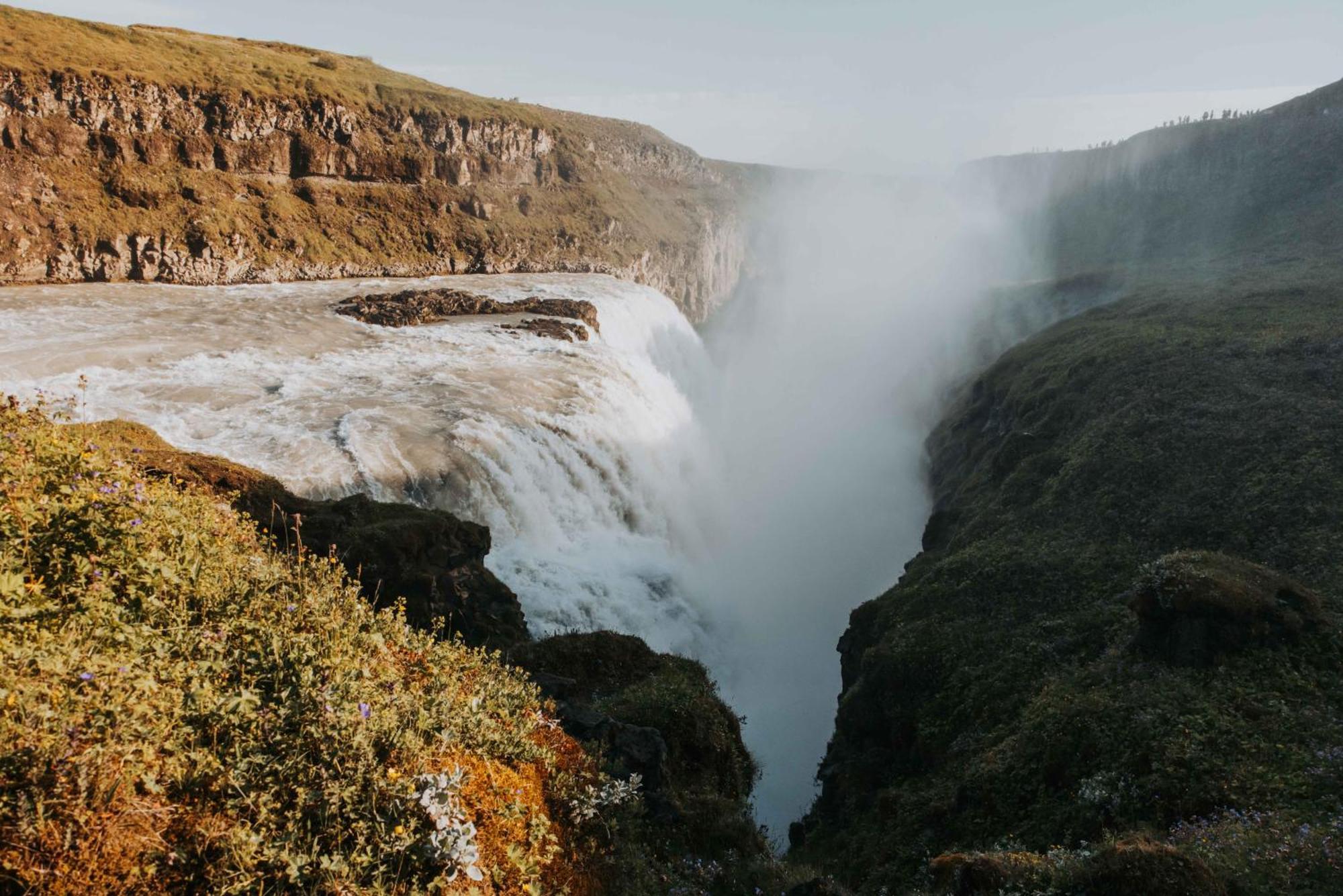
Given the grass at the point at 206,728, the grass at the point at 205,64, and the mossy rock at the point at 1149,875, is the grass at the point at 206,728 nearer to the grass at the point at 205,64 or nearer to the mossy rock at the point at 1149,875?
the mossy rock at the point at 1149,875

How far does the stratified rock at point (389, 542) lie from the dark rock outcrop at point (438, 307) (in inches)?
1081

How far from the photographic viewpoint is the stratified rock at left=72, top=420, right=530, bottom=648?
501 inches

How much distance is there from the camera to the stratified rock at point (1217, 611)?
40.9 feet

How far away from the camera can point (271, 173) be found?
58.5 metres

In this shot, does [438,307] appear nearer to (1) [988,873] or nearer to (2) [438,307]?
Result: (2) [438,307]

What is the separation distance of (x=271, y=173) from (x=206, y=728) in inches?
2603

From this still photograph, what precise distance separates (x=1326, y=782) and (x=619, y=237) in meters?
89.3

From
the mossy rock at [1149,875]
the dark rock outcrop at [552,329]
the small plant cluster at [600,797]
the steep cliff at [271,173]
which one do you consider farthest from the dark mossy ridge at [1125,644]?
the steep cliff at [271,173]

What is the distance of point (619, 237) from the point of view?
9156 cm

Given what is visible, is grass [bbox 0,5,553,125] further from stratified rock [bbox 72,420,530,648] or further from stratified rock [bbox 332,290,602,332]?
stratified rock [bbox 72,420,530,648]

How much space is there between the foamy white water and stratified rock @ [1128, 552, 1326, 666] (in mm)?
13849

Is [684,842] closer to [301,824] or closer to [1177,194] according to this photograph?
[301,824]

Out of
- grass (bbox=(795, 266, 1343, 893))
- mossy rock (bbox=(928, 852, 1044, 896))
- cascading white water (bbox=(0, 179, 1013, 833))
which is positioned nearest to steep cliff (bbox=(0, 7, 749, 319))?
cascading white water (bbox=(0, 179, 1013, 833))

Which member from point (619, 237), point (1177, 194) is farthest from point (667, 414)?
point (1177, 194)
